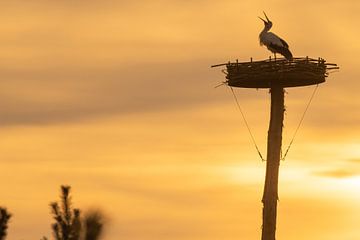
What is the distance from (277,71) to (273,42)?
71.8 inches

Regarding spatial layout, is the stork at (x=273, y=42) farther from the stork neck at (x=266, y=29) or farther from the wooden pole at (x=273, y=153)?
the wooden pole at (x=273, y=153)

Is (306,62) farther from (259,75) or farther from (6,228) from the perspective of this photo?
(6,228)

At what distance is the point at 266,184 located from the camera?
36.0 meters

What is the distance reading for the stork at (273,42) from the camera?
111ft

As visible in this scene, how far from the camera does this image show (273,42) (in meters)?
34.8

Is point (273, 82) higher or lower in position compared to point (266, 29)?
lower

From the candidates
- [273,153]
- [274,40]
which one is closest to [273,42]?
[274,40]

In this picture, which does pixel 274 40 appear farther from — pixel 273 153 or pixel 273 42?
pixel 273 153

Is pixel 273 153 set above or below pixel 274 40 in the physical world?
below

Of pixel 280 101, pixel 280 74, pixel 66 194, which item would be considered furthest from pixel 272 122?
pixel 66 194

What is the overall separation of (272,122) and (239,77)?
355 cm

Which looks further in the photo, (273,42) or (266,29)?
(266,29)

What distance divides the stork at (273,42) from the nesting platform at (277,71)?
0.42m

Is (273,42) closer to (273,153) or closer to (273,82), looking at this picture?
(273,82)
